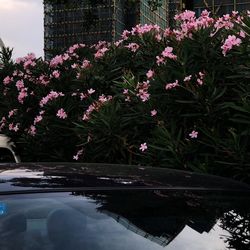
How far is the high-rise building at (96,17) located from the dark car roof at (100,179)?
26.7 ft

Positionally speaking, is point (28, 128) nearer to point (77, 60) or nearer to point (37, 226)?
point (77, 60)

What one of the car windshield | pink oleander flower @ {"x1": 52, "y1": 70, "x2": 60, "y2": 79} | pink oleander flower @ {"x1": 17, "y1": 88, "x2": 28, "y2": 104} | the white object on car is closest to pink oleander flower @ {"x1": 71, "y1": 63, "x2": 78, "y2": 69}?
pink oleander flower @ {"x1": 52, "y1": 70, "x2": 60, "y2": 79}

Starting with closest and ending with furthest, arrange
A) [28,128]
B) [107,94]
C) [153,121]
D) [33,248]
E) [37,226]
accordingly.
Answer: [33,248] < [37,226] < [153,121] < [107,94] < [28,128]

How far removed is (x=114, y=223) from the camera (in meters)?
2.59

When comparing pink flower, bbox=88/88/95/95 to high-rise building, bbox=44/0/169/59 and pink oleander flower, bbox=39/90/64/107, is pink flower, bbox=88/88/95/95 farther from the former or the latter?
high-rise building, bbox=44/0/169/59

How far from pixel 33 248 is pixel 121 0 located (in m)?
10.3

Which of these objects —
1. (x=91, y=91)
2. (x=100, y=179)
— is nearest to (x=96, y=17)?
(x=91, y=91)

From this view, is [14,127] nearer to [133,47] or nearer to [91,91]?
[91,91]

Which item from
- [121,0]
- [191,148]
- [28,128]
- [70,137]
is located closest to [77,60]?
[28,128]

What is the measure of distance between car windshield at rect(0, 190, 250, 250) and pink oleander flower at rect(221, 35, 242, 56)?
2880 millimetres

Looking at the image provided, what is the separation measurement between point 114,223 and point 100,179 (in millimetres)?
337

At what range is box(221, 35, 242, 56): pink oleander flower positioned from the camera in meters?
5.39

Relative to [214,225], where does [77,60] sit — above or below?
above

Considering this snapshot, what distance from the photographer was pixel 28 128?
9562 mm
